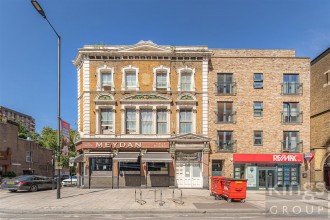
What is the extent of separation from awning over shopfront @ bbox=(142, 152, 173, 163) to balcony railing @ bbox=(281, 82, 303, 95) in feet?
41.0

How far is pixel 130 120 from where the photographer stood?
2616 centimetres

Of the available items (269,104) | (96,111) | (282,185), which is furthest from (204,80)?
(282,185)

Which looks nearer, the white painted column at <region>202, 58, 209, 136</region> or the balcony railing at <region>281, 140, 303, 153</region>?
the white painted column at <region>202, 58, 209, 136</region>

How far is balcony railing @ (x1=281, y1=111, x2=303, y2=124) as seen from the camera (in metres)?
26.5

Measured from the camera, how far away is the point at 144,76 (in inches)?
1032

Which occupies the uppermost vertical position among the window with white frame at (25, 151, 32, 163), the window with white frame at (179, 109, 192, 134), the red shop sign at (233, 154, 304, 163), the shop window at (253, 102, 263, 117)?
the shop window at (253, 102, 263, 117)

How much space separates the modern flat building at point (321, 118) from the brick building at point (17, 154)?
33872 mm

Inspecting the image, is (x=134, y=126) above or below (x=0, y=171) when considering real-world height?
above

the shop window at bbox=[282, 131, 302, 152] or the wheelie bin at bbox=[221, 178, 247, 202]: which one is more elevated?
the shop window at bbox=[282, 131, 302, 152]

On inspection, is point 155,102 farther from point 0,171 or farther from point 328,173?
point 0,171

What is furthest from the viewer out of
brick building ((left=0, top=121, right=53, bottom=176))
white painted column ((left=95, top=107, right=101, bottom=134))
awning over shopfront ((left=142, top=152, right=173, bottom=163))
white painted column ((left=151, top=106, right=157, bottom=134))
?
brick building ((left=0, top=121, right=53, bottom=176))

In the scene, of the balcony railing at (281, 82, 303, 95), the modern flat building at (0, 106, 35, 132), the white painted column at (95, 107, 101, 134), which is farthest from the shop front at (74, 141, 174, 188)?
the modern flat building at (0, 106, 35, 132)

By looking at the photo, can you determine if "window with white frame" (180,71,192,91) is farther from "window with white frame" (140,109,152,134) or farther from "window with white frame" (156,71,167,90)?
"window with white frame" (140,109,152,134)

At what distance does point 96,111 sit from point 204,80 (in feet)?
34.1
